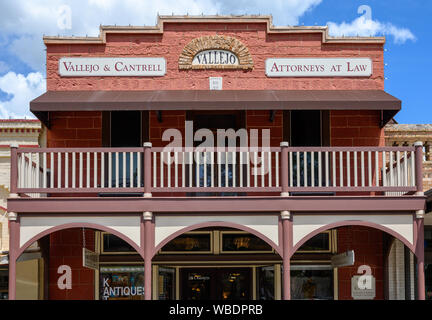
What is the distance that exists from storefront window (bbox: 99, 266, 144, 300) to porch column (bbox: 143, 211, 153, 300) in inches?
95.3

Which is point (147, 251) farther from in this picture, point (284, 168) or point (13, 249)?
point (284, 168)

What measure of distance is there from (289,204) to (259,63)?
396cm

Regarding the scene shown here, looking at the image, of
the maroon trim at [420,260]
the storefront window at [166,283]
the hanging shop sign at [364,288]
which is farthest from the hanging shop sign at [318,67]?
the storefront window at [166,283]

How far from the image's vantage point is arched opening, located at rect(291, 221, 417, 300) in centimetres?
1416

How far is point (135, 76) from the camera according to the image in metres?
14.6

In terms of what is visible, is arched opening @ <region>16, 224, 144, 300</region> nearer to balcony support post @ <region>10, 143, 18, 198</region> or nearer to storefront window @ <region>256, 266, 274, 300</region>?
balcony support post @ <region>10, 143, 18, 198</region>

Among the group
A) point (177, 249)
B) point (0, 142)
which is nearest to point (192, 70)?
point (177, 249)

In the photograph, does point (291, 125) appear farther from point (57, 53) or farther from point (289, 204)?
point (57, 53)

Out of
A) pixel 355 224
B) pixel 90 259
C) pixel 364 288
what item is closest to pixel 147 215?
pixel 90 259

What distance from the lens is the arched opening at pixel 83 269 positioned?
13992mm

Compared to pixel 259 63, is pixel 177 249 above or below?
below

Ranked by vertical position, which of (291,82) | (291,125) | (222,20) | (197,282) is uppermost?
(222,20)

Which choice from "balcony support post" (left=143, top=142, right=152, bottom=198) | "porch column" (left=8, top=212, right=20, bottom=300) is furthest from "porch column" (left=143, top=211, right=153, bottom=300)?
"porch column" (left=8, top=212, right=20, bottom=300)

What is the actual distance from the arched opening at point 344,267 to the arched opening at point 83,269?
3.53m
